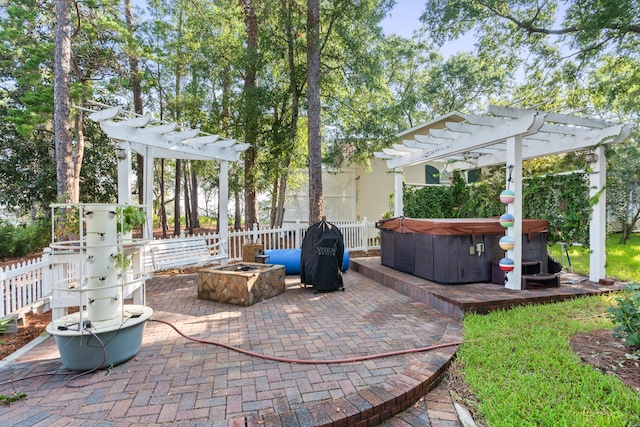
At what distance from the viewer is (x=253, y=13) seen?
8883 millimetres

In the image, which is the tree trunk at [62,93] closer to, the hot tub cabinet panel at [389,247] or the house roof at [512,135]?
the hot tub cabinet panel at [389,247]

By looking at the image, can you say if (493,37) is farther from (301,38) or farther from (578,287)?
(578,287)

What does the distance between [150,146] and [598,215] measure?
24.3ft

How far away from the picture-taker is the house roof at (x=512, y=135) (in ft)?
13.9

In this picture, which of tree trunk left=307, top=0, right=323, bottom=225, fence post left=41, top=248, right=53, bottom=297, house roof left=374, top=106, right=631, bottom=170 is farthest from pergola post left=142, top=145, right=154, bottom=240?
house roof left=374, top=106, right=631, bottom=170

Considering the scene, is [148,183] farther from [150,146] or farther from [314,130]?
[314,130]

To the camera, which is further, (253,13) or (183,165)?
(183,165)

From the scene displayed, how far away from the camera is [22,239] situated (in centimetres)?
909

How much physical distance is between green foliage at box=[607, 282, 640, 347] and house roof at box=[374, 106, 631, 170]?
2219 millimetres

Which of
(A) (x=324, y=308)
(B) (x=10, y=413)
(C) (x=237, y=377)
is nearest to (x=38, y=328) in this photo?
(B) (x=10, y=413)

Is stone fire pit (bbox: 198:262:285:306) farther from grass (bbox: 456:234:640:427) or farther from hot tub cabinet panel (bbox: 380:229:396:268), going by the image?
grass (bbox: 456:234:640:427)

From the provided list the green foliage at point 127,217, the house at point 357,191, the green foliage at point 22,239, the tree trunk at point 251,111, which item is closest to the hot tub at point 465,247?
the green foliage at point 127,217

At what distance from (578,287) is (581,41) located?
18.7 feet

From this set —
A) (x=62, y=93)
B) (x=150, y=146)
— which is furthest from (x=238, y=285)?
(x=62, y=93)
